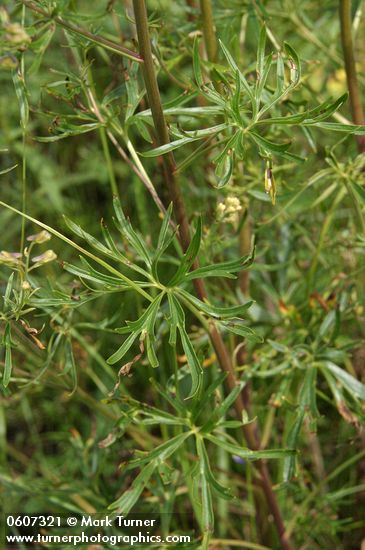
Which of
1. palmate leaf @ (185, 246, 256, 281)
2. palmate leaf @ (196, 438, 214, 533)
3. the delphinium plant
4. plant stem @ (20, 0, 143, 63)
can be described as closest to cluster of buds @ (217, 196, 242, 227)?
the delphinium plant

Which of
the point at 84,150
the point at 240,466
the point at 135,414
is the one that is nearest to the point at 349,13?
the point at 135,414

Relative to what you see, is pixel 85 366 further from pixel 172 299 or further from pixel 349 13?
pixel 349 13

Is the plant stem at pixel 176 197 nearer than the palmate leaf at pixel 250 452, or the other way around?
the plant stem at pixel 176 197

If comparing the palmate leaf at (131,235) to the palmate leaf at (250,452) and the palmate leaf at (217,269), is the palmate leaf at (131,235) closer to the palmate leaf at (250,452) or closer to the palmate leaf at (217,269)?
the palmate leaf at (217,269)

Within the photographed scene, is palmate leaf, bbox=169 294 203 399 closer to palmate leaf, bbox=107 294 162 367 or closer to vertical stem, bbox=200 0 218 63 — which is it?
palmate leaf, bbox=107 294 162 367

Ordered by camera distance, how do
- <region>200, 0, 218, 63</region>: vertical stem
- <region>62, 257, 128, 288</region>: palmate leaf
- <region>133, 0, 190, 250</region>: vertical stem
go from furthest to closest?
1. <region>200, 0, 218, 63</region>: vertical stem
2. <region>62, 257, 128, 288</region>: palmate leaf
3. <region>133, 0, 190, 250</region>: vertical stem

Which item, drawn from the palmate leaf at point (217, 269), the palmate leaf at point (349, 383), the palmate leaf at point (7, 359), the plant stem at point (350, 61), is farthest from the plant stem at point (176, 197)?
the plant stem at point (350, 61)

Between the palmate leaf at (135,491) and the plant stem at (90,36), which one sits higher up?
the plant stem at (90,36)
